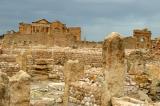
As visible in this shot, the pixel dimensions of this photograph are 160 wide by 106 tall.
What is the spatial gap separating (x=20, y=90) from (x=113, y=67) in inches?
116

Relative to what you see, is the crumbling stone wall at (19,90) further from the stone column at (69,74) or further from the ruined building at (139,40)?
the ruined building at (139,40)

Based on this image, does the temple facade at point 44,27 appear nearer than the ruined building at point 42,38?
No

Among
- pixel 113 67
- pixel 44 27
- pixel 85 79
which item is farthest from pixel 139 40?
Answer: pixel 113 67

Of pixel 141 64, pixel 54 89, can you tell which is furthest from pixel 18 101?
pixel 141 64

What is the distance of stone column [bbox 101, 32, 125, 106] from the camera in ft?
40.7

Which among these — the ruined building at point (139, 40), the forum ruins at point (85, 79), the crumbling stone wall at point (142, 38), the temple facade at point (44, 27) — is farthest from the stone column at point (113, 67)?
the temple facade at point (44, 27)

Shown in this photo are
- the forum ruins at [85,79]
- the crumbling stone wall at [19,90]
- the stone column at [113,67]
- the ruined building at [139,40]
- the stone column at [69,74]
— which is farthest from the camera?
the ruined building at [139,40]

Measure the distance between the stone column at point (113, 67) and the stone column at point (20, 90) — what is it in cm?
253

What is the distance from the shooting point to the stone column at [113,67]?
12.4 m

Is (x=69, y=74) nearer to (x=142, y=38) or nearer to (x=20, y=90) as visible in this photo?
(x=20, y=90)

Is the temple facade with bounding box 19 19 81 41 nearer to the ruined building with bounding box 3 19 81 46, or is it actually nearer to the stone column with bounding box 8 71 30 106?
the ruined building with bounding box 3 19 81 46

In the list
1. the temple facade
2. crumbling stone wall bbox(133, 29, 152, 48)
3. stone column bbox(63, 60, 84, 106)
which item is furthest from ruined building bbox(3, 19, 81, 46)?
stone column bbox(63, 60, 84, 106)

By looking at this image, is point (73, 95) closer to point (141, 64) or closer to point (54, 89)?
point (54, 89)

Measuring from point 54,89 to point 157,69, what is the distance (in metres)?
4.98
